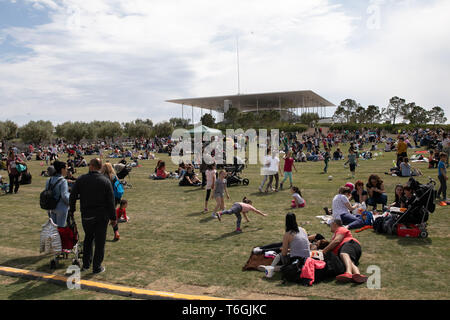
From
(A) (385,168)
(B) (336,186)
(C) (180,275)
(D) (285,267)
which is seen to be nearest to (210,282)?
(C) (180,275)

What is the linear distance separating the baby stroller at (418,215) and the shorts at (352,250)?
2.35 metres

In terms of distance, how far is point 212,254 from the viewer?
24.6 feet

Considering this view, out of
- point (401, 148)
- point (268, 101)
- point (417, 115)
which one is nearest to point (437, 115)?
point (417, 115)

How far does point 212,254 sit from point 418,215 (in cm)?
477

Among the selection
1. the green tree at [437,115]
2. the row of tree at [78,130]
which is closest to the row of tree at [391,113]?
the green tree at [437,115]

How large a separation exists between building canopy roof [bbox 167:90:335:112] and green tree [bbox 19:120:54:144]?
93.7 feet

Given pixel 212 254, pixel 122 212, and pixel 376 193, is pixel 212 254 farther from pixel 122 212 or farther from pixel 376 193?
pixel 376 193

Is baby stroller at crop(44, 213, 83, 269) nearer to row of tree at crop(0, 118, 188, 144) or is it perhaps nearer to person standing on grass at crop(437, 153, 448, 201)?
person standing on grass at crop(437, 153, 448, 201)

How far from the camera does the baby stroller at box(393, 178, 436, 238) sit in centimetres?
820

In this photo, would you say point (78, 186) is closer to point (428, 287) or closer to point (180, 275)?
point (180, 275)

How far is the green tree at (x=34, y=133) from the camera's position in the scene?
65438mm

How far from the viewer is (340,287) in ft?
18.7

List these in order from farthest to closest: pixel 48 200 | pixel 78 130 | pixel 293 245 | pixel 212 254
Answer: pixel 78 130
pixel 212 254
pixel 48 200
pixel 293 245
